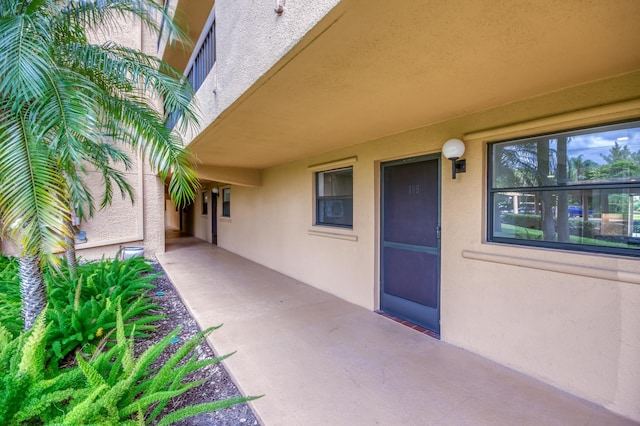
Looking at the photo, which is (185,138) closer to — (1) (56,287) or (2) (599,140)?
(1) (56,287)

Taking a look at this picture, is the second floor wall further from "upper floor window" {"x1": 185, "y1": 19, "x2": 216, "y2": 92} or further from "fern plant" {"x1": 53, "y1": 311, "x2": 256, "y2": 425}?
"fern plant" {"x1": 53, "y1": 311, "x2": 256, "y2": 425}

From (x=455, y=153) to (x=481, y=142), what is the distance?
27 centimetres

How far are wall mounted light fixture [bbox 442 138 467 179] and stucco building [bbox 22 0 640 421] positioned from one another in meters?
0.04

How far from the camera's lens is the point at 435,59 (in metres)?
1.86

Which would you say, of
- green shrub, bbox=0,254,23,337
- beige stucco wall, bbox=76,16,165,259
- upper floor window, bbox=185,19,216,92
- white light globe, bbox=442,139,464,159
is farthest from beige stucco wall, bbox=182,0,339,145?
beige stucco wall, bbox=76,16,165,259

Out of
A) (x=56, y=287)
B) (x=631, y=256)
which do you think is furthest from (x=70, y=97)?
(x=631, y=256)

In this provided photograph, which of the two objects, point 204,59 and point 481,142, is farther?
point 204,59

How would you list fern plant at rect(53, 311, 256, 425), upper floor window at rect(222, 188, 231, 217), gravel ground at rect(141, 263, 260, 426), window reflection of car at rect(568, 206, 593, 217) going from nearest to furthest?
fern plant at rect(53, 311, 256, 425)
gravel ground at rect(141, 263, 260, 426)
window reflection of car at rect(568, 206, 593, 217)
upper floor window at rect(222, 188, 231, 217)

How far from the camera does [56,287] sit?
393 cm

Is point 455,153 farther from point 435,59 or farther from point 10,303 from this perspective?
point 10,303

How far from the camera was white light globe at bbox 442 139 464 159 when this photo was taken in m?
2.91

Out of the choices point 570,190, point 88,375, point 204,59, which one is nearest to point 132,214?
point 204,59

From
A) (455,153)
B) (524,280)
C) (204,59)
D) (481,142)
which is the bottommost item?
(524,280)

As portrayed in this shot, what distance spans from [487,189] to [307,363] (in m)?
2.49
